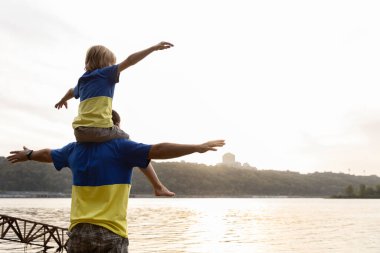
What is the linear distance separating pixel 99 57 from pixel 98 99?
370mm

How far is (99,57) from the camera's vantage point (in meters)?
3.84

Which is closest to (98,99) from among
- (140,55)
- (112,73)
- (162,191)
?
(112,73)

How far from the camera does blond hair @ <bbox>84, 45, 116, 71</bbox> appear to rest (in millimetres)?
3834

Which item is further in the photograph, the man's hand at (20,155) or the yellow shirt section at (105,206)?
the man's hand at (20,155)

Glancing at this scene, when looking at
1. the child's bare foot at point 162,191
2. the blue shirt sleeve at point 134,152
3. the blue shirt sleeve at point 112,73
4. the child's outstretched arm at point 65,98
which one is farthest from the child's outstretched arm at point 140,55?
the child's bare foot at point 162,191

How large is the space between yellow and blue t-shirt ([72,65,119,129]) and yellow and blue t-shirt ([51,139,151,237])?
7.1 inches

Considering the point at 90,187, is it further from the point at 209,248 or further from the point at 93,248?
the point at 209,248

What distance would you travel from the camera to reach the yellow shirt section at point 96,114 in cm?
364

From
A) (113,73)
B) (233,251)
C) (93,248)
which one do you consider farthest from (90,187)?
(233,251)

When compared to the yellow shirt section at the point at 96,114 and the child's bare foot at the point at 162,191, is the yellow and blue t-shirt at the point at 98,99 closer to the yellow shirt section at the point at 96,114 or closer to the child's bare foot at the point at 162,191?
the yellow shirt section at the point at 96,114

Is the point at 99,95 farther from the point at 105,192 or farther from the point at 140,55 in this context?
the point at 105,192

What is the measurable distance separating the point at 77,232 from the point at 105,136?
766 millimetres

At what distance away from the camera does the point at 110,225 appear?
11.7 feet

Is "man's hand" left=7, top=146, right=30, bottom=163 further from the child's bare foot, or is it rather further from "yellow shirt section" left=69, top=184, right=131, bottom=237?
the child's bare foot
